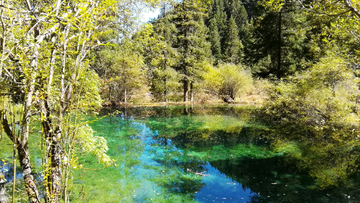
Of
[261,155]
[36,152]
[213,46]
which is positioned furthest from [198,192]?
[213,46]

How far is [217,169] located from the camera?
25.2 ft

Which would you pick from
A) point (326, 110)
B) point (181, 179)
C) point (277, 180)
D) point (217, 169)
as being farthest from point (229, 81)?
point (181, 179)

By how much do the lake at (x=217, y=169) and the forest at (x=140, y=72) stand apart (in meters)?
0.50

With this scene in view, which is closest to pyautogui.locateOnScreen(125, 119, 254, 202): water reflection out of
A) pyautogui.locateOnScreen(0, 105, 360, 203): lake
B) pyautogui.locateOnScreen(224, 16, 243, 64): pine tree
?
pyautogui.locateOnScreen(0, 105, 360, 203): lake

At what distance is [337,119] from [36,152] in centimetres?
1173

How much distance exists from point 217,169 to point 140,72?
11958 mm

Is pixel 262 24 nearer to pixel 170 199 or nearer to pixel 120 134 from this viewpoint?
pixel 120 134

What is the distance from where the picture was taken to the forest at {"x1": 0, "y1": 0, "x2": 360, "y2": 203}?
219 cm

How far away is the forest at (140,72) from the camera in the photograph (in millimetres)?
2191

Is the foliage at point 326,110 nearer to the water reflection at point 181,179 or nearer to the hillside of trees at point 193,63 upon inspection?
the water reflection at point 181,179

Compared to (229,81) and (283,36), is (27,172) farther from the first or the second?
(229,81)

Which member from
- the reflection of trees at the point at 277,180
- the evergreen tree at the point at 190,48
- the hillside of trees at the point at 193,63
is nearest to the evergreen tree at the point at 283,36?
the hillside of trees at the point at 193,63

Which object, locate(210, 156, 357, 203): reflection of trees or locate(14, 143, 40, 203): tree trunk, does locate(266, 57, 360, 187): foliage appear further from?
locate(14, 143, 40, 203): tree trunk

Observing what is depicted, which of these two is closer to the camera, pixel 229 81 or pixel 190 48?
pixel 190 48
